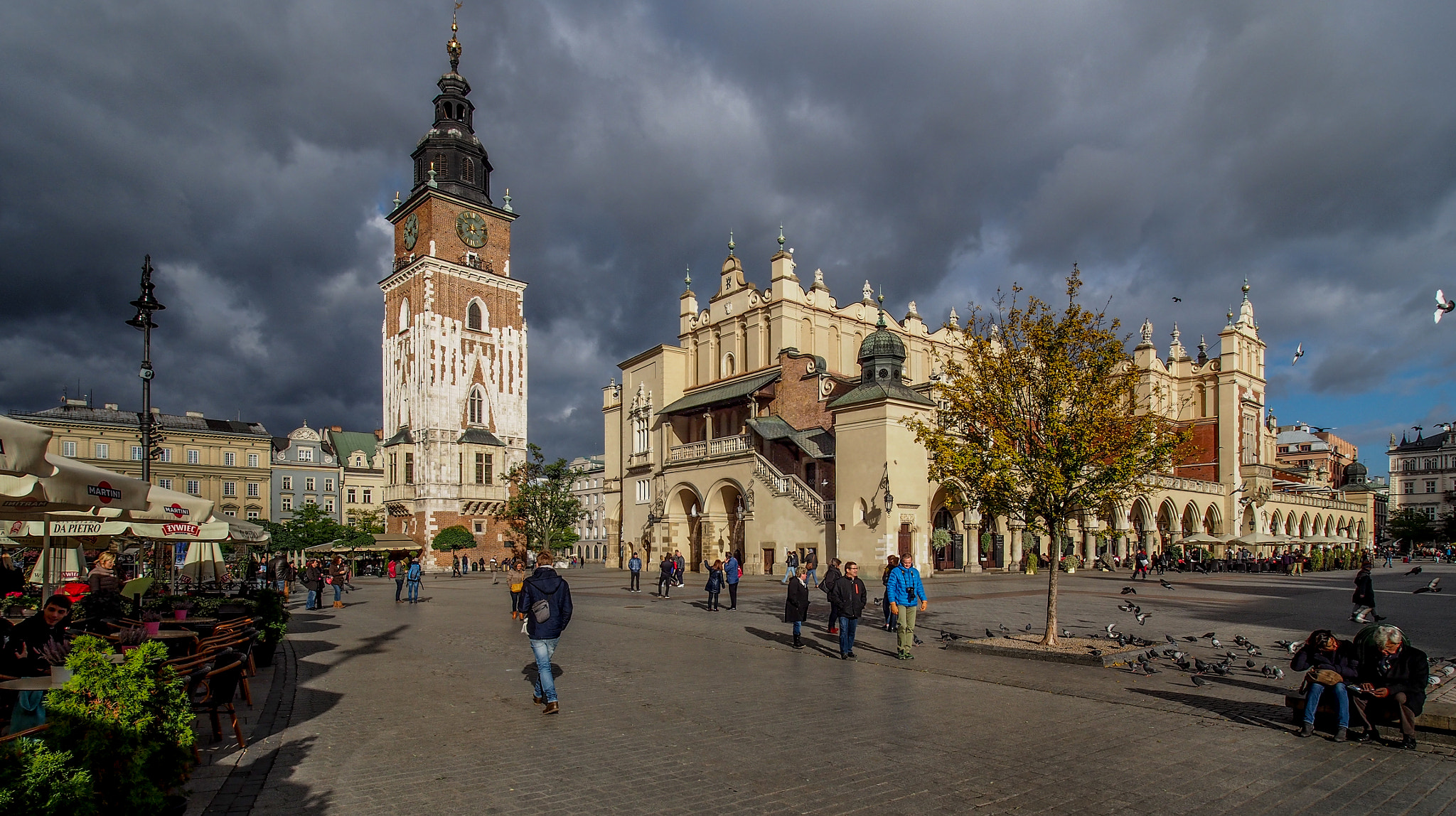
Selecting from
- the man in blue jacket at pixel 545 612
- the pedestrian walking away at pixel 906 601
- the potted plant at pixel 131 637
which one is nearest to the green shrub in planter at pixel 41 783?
the potted plant at pixel 131 637

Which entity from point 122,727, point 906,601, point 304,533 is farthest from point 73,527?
point 304,533

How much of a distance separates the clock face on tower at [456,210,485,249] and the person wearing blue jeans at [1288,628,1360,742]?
64.2 metres

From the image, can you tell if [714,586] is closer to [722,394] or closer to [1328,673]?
[1328,673]

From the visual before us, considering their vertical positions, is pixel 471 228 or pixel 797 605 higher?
pixel 471 228

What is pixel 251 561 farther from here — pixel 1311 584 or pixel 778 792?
pixel 1311 584

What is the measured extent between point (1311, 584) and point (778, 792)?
1484 inches

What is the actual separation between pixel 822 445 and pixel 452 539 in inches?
1290

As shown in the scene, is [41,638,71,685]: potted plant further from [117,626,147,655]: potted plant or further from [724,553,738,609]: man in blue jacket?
[724,553,738,609]: man in blue jacket

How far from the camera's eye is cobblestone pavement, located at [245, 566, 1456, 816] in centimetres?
634

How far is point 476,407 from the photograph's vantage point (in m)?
64.8

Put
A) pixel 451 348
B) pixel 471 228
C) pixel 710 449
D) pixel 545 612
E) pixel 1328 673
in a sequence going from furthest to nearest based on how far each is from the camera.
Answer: pixel 471 228, pixel 451 348, pixel 710 449, pixel 545 612, pixel 1328 673

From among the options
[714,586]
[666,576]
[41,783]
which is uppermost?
[41,783]

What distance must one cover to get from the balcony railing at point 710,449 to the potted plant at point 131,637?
30.4m

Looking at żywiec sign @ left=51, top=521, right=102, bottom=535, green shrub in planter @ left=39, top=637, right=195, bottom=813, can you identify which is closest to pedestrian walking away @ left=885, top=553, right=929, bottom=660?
green shrub in planter @ left=39, top=637, right=195, bottom=813
